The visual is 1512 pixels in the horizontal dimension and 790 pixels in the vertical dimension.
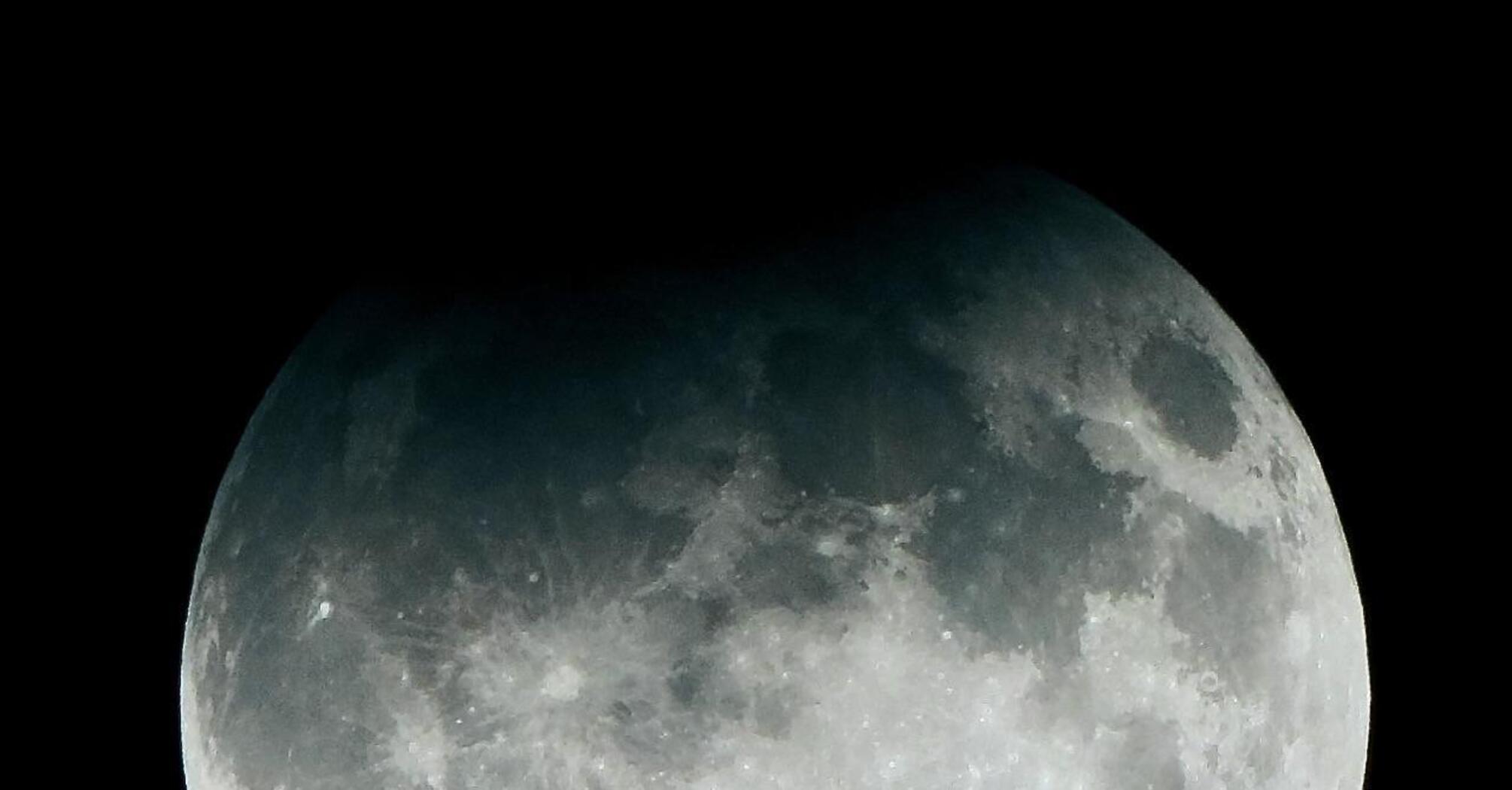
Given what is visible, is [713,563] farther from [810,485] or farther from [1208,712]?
[1208,712]

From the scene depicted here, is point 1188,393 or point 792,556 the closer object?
point 792,556

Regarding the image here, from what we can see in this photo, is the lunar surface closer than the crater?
Yes

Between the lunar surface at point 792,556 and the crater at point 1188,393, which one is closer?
the lunar surface at point 792,556

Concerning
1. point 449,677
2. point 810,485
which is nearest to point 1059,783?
point 810,485
